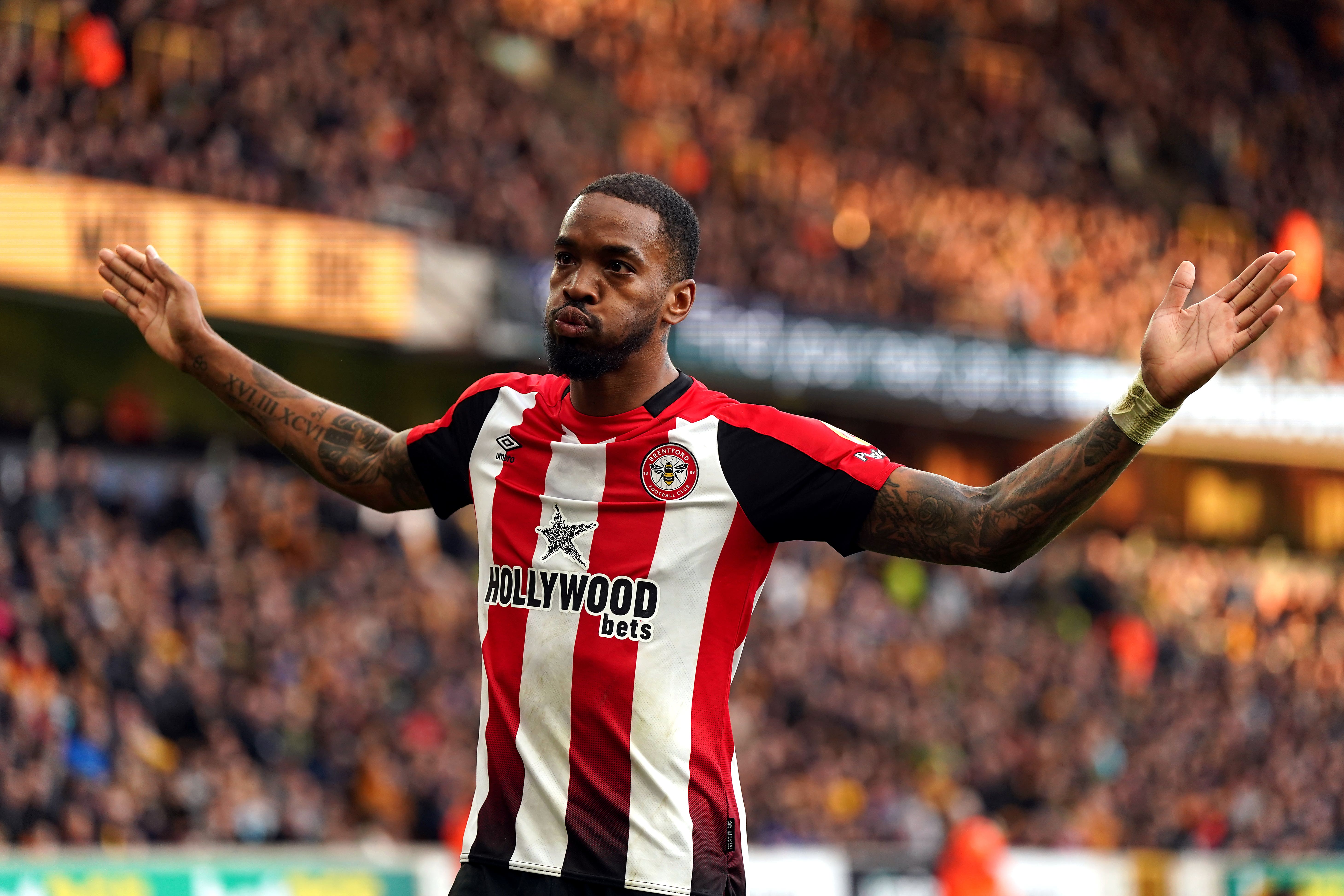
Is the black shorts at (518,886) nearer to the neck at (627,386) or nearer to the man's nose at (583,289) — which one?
the neck at (627,386)

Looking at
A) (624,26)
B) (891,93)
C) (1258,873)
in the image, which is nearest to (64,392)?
(624,26)

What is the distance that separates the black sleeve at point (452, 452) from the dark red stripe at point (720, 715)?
68 centimetres

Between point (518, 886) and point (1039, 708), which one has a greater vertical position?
point (1039, 708)

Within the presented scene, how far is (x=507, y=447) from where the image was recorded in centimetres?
386

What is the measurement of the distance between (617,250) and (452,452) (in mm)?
650

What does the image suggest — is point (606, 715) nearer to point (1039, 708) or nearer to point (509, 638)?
point (509, 638)

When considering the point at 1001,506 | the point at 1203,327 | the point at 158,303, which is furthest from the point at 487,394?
the point at 1203,327

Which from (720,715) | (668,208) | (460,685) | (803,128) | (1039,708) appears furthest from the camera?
(803,128)

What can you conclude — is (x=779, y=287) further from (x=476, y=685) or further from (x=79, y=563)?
(x=79, y=563)

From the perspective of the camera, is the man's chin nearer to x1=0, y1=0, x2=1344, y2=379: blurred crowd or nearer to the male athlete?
the male athlete

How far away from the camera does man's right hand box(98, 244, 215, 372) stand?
417cm

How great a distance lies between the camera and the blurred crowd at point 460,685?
1300cm

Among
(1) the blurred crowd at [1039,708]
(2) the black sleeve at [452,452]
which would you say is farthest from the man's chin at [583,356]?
(1) the blurred crowd at [1039,708]

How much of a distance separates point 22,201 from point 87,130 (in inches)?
43.5
